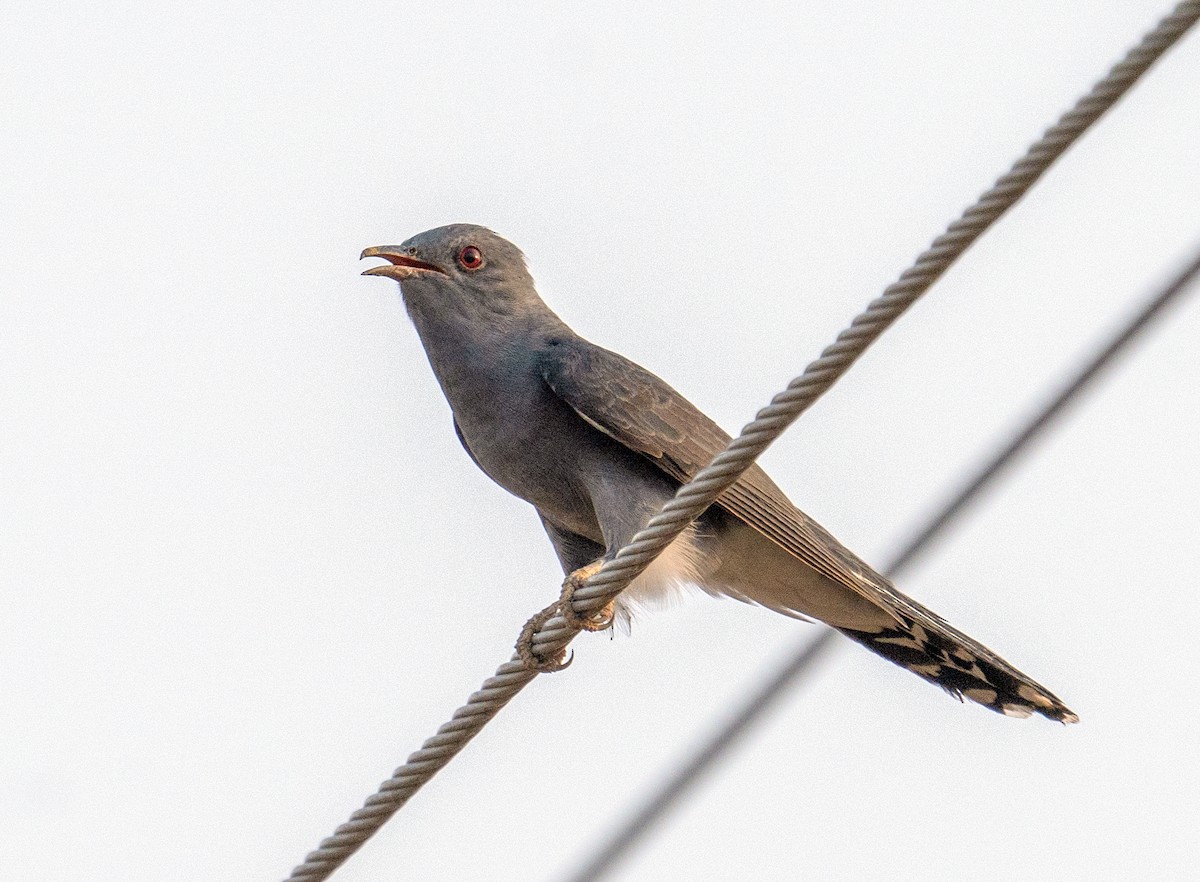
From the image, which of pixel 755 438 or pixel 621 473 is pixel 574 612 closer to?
pixel 755 438

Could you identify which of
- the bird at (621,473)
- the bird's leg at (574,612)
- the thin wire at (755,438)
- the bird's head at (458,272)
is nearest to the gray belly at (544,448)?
the bird at (621,473)

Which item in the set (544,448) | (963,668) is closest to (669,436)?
(544,448)

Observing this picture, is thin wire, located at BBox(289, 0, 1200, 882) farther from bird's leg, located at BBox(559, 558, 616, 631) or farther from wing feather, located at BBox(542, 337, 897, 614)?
wing feather, located at BBox(542, 337, 897, 614)

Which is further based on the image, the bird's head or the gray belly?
the bird's head

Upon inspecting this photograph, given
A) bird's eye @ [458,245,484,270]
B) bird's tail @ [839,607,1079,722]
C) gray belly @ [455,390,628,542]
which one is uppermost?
bird's tail @ [839,607,1079,722]

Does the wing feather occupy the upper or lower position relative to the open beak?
upper

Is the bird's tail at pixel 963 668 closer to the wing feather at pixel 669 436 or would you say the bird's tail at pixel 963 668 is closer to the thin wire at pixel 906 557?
the wing feather at pixel 669 436

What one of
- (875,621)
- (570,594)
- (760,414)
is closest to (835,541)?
(875,621)

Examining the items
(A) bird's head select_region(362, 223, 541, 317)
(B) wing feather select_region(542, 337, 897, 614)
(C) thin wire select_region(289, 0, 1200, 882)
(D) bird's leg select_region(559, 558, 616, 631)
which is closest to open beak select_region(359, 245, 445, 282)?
(A) bird's head select_region(362, 223, 541, 317)

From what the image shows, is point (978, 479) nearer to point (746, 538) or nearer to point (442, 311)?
point (746, 538)
